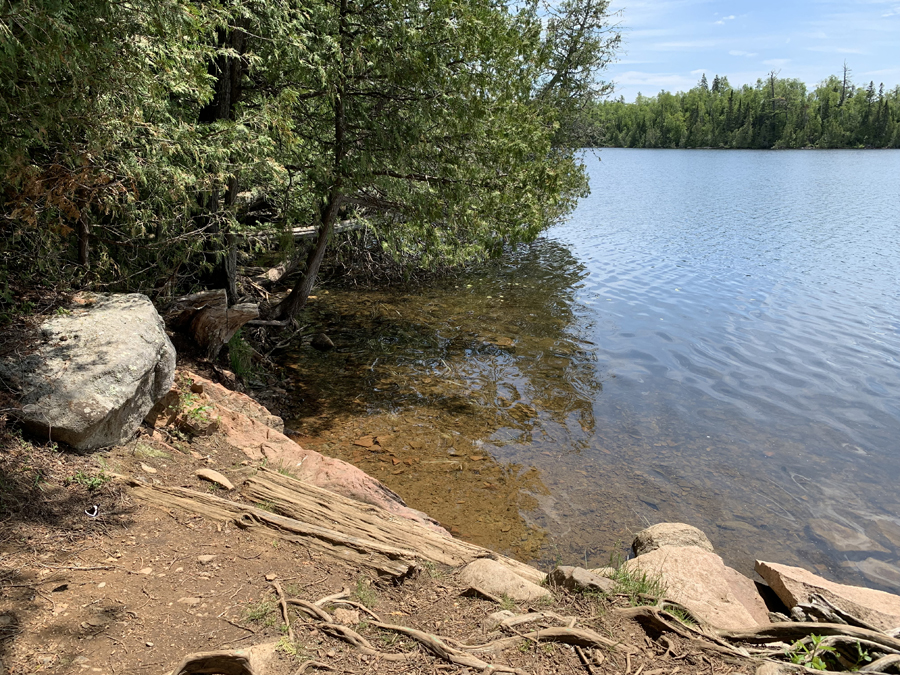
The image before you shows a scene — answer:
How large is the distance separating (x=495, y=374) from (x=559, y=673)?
329 inches

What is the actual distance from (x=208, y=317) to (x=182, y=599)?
5408 mm

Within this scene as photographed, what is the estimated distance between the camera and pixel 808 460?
882 centimetres

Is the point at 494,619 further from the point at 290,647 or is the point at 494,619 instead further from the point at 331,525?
the point at 331,525

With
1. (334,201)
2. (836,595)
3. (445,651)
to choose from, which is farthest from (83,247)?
(836,595)

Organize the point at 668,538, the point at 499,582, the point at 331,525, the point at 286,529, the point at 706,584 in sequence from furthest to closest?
1. the point at 668,538
2. the point at 706,584
3. the point at 331,525
4. the point at 286,529
5. the point at 499,582

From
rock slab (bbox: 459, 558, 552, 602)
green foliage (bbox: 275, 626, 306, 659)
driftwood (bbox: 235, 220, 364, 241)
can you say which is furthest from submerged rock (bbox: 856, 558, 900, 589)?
driftwood (bbox: 235, 220, 364, 241)

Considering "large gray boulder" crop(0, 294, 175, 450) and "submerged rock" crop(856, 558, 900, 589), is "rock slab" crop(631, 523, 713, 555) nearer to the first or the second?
"submerged rock" crop(856, 558, 900, 589)

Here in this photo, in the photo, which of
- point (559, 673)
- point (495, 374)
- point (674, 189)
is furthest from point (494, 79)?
point (674, 189)

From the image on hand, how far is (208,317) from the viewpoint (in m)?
8.50

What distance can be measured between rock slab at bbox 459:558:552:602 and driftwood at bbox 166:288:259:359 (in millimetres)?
5552

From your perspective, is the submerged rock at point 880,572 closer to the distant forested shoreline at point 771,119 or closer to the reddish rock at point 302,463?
the reddish rock at point 302,463

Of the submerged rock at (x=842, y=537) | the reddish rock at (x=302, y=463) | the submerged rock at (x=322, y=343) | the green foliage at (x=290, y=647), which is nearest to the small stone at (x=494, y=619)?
the green foliage at (x=290, y=647)

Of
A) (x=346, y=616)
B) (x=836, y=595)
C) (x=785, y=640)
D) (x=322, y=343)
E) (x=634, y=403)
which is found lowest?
(x=634, y=403)

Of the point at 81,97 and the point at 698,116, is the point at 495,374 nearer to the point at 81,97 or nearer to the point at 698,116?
the point at 81,97
